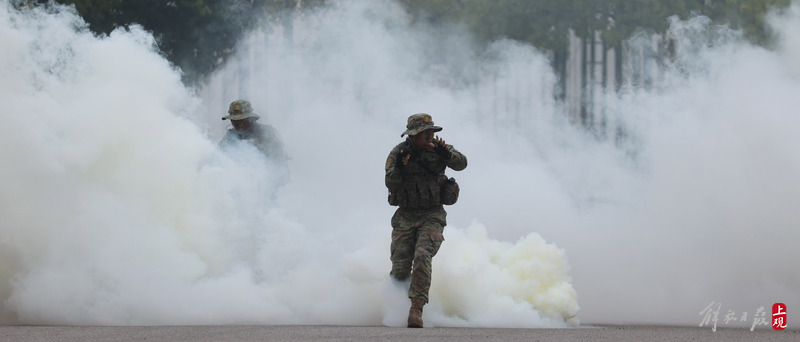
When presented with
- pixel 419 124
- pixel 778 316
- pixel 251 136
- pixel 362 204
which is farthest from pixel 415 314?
pixel 362 204

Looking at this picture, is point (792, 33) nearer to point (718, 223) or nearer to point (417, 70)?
point (718, 223)

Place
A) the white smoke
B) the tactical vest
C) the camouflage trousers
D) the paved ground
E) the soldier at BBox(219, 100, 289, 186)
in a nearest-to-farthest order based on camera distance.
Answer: the paved ground, the camouflage trousers, the tactical vest, the white smoke, the soldier at BBox(219, 100, 289, 186)

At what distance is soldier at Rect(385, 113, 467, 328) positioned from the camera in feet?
42.5

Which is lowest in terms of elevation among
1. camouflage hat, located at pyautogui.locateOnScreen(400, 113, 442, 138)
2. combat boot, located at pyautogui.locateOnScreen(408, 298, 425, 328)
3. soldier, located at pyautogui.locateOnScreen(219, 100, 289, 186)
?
combat boot, located at pyautogui.locateOnScreen(408, 298, 425, 328)

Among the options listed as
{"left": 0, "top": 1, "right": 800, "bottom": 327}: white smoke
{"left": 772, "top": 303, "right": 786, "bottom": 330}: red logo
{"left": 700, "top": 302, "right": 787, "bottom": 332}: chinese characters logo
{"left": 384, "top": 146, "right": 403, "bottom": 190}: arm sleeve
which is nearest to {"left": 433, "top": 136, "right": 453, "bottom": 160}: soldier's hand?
{"left": 384, "top": 146, "right": 403, "bottom": 190}: arm sleeve

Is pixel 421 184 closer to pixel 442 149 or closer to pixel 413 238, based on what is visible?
pixel 442 149

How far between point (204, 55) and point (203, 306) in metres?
13.3

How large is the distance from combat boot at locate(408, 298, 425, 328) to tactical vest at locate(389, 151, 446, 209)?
84cm

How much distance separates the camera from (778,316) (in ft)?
44.8

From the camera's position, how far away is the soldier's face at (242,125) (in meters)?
16.3

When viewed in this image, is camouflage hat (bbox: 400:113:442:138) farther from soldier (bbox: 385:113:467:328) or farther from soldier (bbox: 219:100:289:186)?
soldier (bbox: 219:100:289:186)

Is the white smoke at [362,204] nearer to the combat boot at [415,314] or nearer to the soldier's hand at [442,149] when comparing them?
the combat boot at [415,314]

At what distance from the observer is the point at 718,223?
53.3ft

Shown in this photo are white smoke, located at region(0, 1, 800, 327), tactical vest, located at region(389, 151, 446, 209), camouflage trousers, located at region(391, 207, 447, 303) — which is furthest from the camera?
white smoke, located at region(0, 1, 800, 327)
